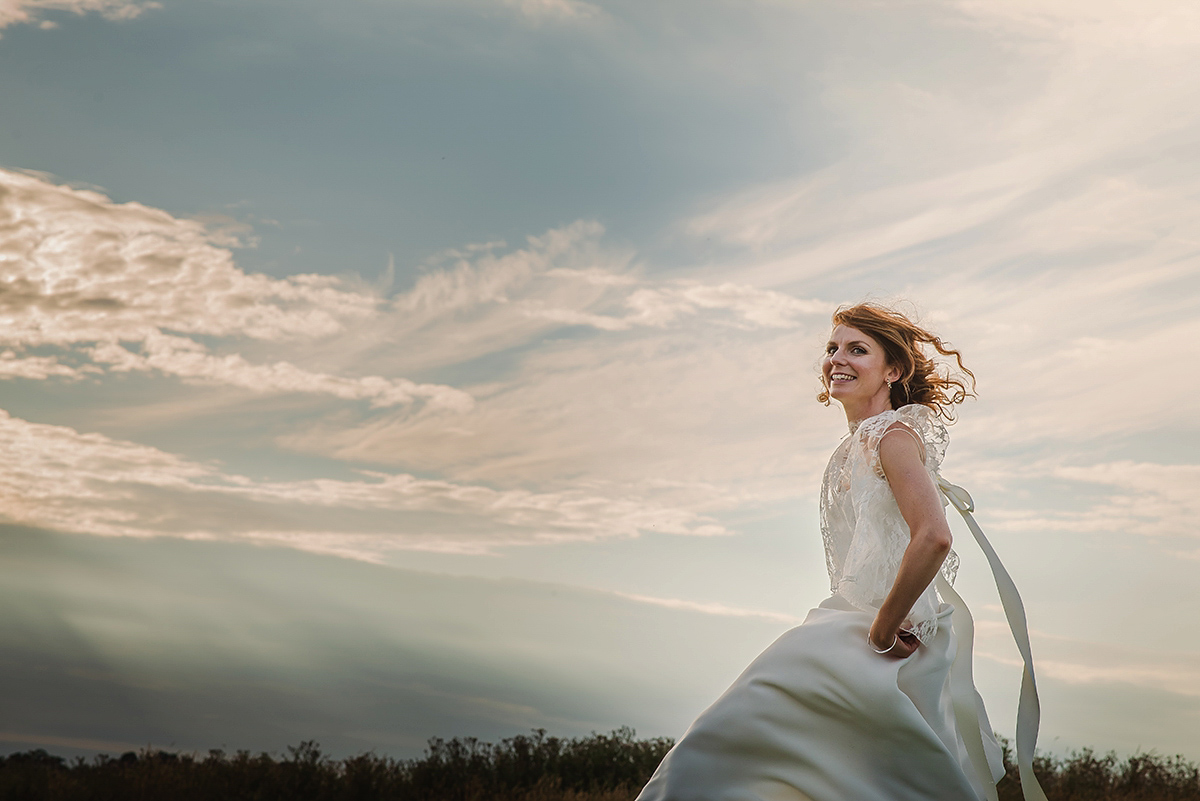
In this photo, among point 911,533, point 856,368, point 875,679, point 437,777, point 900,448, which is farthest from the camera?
point 437,777

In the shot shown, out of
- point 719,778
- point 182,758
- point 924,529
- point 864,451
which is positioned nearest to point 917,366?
point 864,451

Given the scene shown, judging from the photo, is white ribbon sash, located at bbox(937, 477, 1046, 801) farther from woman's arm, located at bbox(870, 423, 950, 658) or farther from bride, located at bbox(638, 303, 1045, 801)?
woman's arm, located at bbox(870, 423, 950, 658)

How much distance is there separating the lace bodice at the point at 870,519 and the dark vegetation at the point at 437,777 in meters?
4.35

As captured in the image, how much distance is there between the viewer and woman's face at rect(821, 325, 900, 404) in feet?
14.6

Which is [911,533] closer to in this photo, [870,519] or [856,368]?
[870,519]

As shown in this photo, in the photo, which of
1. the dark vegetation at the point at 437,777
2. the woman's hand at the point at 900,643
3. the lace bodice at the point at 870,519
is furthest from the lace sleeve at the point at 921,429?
the dark vegetation at the point at 437,777

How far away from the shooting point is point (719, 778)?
3.55 metres

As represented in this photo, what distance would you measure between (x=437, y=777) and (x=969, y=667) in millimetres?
5402

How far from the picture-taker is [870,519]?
393 cm

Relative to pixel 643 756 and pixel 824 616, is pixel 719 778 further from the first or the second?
pixel 643 756

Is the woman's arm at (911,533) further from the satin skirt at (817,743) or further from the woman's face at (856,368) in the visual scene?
the woman's face at (856,368)

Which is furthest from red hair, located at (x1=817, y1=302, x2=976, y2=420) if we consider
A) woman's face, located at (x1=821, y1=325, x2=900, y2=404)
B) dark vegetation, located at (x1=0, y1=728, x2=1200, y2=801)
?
dark vegetation, located at (x1=0, y1=728, x2=1200, y2=801)

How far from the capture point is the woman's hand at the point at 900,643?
3712 mm

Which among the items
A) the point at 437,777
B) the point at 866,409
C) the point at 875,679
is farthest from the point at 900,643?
the point at 437,777
